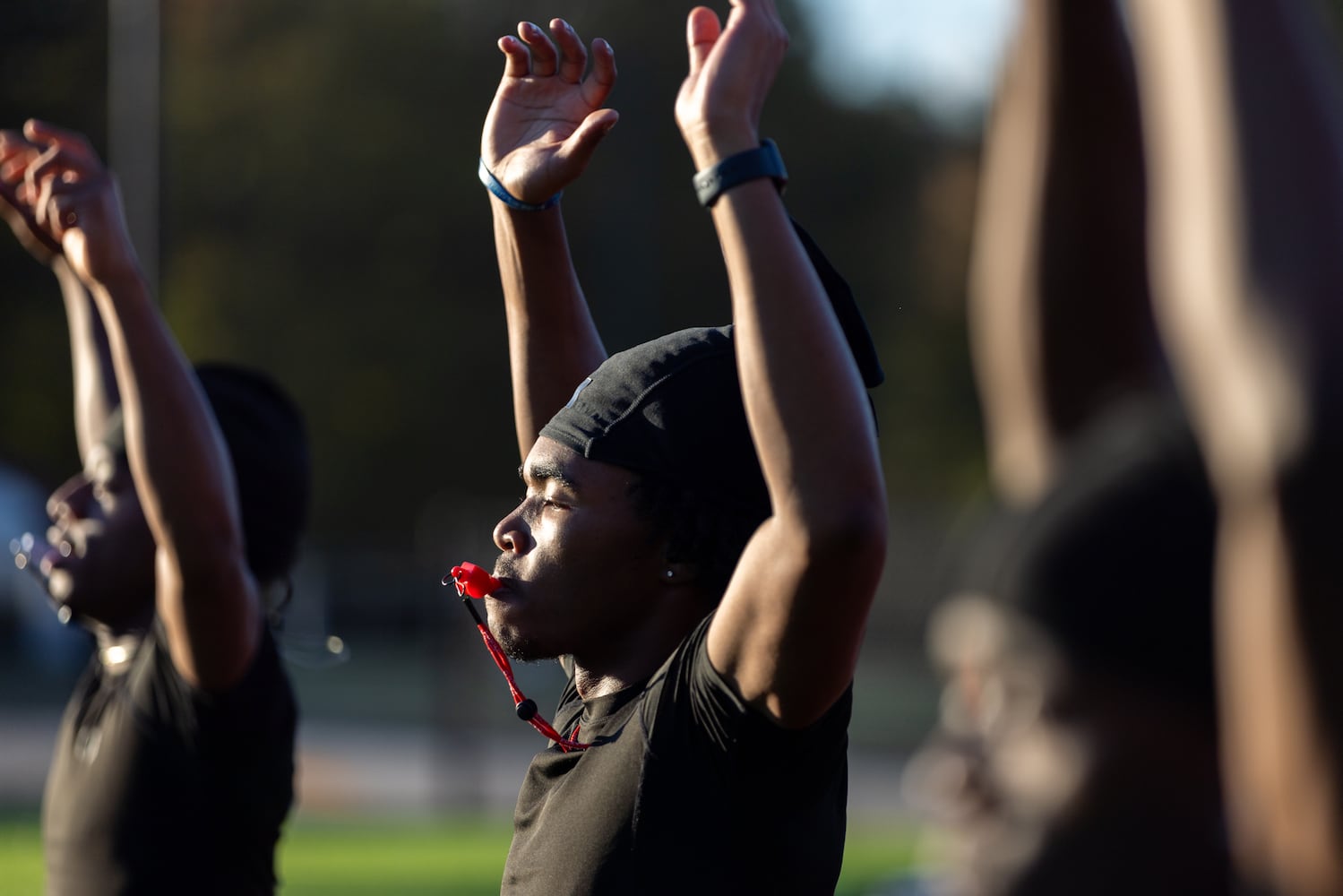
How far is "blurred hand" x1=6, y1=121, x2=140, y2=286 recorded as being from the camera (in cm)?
387

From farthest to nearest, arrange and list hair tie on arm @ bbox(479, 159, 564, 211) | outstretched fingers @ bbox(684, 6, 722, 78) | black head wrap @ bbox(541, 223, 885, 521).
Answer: hair tie on arm @ bbox(479, 159, 564, 211)
black head wrap @ bbox(541, 223, 885, 521)
outstretched fingers @ bbox(684, 6, 722, 78)

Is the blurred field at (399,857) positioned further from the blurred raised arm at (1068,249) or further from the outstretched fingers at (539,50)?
the blurred raised arm at (1068,249)

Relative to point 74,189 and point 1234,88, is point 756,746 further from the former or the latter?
point 74,189

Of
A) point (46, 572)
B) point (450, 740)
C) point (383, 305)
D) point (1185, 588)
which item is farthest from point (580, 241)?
point (1185, 588)

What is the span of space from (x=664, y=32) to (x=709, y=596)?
31152 millimetres

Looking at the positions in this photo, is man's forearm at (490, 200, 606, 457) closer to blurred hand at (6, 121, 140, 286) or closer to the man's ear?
the man's ear

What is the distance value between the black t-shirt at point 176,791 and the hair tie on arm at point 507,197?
1300 mm

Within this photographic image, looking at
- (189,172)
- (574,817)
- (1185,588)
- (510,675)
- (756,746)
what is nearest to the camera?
(1185,588)

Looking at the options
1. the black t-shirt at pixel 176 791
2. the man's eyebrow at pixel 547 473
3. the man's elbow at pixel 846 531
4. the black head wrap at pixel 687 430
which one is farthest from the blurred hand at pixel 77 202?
the man's elbow at pixel 846 531

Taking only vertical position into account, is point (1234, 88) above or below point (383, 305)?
below

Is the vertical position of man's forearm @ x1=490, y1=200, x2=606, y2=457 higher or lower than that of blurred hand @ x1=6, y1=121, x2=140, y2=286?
lower

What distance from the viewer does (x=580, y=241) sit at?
3212 cm

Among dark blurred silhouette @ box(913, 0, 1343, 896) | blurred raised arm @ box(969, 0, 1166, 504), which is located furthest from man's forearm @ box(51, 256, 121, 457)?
dark blurred silhouette @ box(913, 0, 1343, 896)

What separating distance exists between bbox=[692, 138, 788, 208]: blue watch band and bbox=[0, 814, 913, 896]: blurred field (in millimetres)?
7658
